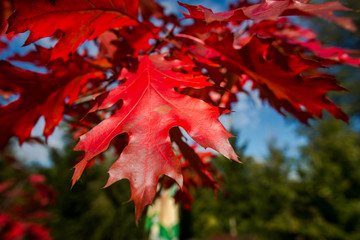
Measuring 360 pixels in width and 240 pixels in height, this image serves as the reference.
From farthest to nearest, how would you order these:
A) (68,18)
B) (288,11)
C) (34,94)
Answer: (34,94), (68,18), (288,11)

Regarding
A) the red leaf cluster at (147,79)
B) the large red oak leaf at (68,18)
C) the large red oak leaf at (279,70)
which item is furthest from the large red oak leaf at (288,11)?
the large red oak leaf at (68,18)

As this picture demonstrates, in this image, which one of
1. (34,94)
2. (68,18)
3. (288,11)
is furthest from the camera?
(34,94)

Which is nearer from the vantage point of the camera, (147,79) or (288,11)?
(288,11)

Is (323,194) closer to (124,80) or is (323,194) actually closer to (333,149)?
(333,149)

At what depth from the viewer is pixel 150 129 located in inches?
18.4

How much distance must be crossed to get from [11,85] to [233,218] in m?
8.51

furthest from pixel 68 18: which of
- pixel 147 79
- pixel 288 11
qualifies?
pixel 288 11

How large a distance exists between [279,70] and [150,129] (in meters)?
0.40

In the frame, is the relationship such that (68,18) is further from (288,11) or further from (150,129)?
(288,11)

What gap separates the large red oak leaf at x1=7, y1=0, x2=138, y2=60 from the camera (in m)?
0.43

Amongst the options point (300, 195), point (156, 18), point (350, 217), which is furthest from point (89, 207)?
point (156, 18)

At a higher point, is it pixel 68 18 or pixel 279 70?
pixel 68 18

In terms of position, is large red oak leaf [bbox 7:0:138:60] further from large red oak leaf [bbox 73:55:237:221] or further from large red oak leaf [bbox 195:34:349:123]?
large red oak leaf [bbox 195:34:349:123]

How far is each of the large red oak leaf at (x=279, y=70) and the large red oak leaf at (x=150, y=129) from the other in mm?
139
